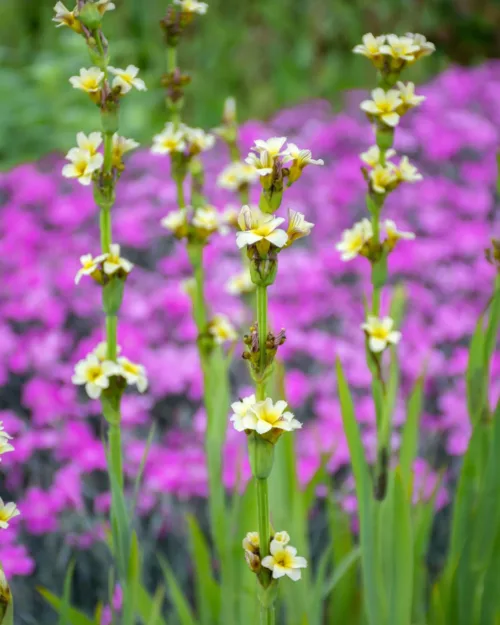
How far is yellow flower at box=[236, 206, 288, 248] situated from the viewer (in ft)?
1.95

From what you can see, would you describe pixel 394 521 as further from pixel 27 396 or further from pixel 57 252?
pixel 57 252

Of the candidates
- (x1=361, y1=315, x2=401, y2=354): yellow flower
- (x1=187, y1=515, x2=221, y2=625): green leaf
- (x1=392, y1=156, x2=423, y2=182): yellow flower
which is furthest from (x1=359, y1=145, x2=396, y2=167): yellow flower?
(x1=187, y1=515, x2=221, y2=625): green leaf

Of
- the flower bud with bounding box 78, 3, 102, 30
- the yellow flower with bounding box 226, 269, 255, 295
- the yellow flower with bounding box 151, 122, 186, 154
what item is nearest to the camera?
the flower bud with bounding box 78, 3, 102, 30

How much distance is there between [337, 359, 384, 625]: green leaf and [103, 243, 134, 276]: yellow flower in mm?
280

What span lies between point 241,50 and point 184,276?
6.33ft

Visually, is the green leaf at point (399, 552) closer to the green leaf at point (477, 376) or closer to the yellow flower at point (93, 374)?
the green leaf at point (477, 376)

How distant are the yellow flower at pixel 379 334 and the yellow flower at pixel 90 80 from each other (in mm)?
368

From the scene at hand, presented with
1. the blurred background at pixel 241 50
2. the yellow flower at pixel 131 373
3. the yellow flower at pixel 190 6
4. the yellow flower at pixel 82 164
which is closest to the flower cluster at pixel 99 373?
the yellow flower at pixel 131 373

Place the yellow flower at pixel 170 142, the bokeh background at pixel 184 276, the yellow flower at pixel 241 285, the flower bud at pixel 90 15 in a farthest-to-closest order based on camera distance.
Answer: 1. the bokeh background at pixel 184 276
2. the yellow flower at pixel 241 285
3. the yellow flower at pixel 170 142
4. the flower bud at pixel 90 15

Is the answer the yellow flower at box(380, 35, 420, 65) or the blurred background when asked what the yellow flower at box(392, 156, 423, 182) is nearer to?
the yellow flower at box(380, 35, 420, 65)

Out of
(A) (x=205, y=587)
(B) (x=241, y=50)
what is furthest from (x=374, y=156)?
(B) (x=241, y=50)

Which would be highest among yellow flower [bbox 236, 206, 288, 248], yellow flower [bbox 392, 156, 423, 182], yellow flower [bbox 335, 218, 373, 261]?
yellow flower [bbox 236, 206, 288, 248]

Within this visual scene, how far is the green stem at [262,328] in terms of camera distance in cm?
60

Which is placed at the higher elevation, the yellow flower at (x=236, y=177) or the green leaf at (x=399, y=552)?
the yellow flower at (x=236, y=177)
